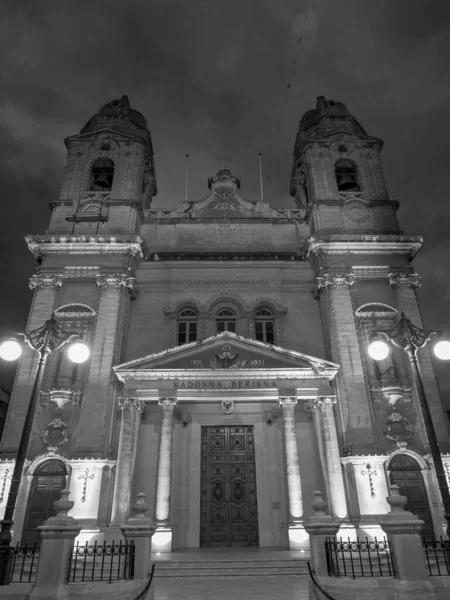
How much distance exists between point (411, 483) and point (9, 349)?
15020mm

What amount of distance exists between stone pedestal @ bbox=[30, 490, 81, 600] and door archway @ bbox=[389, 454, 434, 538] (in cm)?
1261

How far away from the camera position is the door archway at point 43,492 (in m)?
16.0

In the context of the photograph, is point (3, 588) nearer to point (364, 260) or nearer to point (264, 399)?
point (264, 399)

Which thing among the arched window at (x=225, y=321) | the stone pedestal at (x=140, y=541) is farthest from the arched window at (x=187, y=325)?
the stone pedestal at (x=140, y=541)

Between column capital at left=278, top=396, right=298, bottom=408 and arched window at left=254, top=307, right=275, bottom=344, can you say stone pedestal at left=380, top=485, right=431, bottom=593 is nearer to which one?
column capital at left=278, top=396, right=298, bottom=408

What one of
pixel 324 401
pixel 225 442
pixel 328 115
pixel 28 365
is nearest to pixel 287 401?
A: pixel 324 401

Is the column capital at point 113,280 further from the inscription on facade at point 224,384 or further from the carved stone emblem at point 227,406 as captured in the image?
the carved stone emblem at point 227,406

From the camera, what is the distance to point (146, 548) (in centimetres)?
939

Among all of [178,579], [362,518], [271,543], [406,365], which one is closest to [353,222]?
[406,365]

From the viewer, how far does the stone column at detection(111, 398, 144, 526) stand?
15.7 meters

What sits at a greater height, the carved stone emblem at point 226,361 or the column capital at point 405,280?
the column capital at point 405,280

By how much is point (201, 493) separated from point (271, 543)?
330 cm

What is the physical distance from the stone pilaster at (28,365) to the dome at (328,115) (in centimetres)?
1785

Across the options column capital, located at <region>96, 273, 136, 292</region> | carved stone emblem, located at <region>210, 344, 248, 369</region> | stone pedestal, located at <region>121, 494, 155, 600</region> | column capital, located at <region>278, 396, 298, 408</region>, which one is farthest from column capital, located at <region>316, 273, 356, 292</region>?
stone pedestal, located at <region>121, 494, 155, 600</region>
